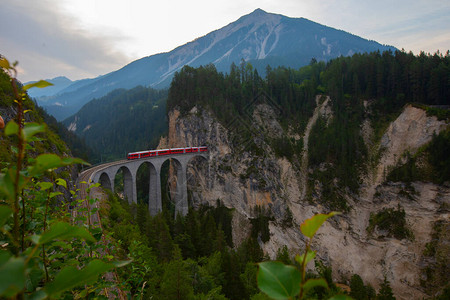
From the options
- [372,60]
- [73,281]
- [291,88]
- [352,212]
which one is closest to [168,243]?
[73,281]

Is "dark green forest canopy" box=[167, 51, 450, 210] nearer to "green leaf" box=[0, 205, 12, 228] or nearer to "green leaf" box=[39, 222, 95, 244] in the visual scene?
"green leaf" box=[39, 222, 95, 244]

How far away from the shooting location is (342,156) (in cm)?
3878

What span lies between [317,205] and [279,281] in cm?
4203

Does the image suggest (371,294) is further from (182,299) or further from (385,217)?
(182,299)

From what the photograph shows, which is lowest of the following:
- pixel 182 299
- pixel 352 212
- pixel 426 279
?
pixel 426 279

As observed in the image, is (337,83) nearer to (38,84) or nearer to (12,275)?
(38,84)

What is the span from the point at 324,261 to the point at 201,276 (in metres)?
28.3

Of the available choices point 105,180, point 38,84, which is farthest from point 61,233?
point 105,180

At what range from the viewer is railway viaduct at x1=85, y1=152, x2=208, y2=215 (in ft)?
91.1

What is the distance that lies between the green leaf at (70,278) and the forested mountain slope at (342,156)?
129ft

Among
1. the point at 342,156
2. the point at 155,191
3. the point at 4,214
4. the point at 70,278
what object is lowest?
the point at 155,191

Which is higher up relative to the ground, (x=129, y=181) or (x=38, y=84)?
(x=38, y=84)

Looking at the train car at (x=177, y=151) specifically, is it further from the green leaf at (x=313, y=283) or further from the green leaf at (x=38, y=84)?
the green leaf at (x=313, y=283)

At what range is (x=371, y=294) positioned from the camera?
29.7 meters
